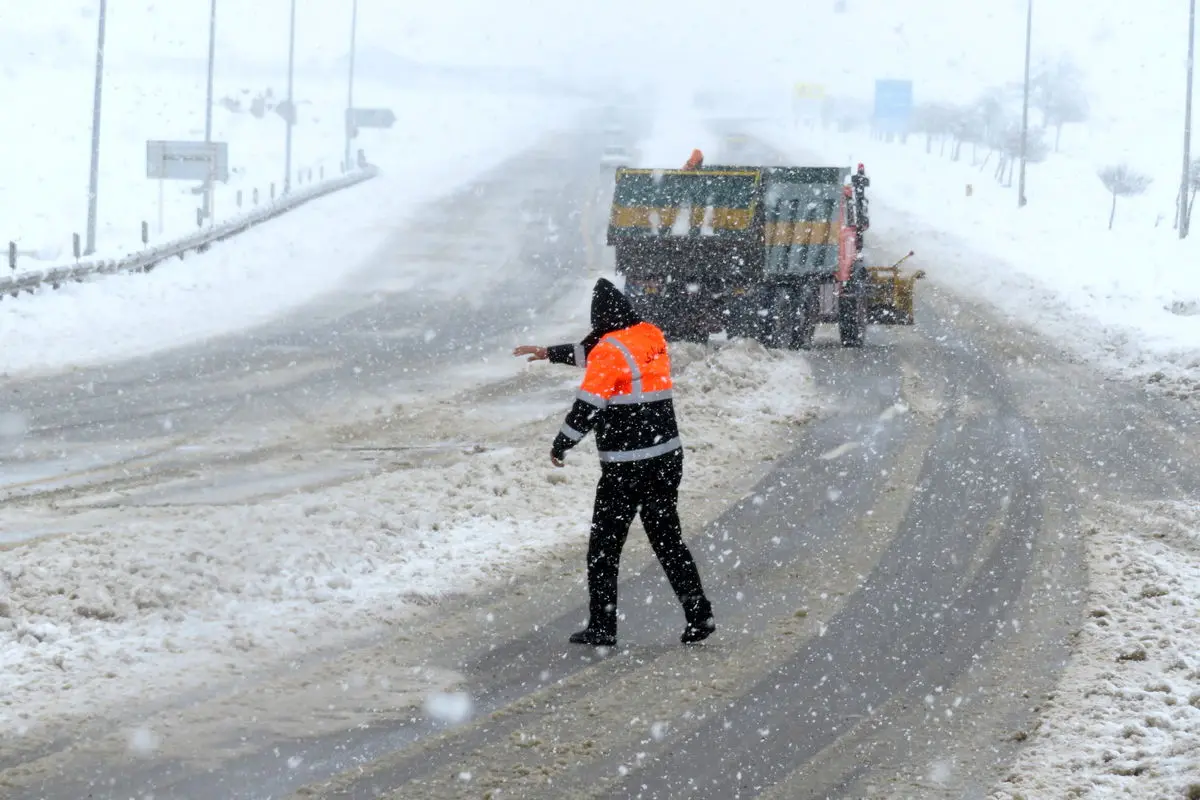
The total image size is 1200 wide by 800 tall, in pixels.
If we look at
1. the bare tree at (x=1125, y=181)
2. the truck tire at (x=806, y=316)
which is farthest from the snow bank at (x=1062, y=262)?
the bare tree at (x=1125, y=181)

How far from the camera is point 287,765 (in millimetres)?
5785

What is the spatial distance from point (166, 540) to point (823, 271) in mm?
13349

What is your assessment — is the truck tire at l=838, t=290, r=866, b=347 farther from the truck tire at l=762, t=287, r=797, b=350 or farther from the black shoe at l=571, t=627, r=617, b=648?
the black shoe at l=571, t=627, r=617, b=648

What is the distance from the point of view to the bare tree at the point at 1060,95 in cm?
9656

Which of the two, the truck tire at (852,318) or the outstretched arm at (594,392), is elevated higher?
the outstretched arm at (594,392)

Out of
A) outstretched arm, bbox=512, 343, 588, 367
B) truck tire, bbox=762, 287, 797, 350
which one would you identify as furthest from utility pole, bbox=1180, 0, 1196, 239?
outstretched arm, bbox=512, 343, 588, 367

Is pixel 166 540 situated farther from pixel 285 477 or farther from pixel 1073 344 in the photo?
pixel 1073 344

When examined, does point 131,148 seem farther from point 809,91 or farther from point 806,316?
point 806,316

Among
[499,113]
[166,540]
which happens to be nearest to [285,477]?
[166,540]

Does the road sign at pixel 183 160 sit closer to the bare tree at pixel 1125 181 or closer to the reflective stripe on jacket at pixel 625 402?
the reflective stripe on jacket at pixel 625 402

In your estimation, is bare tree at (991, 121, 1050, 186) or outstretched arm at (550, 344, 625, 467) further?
bare tree at (991, 121, 1050, 186)

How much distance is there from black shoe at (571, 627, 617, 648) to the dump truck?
39.5ft

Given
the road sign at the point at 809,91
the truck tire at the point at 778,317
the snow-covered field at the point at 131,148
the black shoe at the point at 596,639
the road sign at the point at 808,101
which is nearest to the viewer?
the black shoe at the point at 596,639

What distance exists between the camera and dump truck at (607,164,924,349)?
19156 mm
